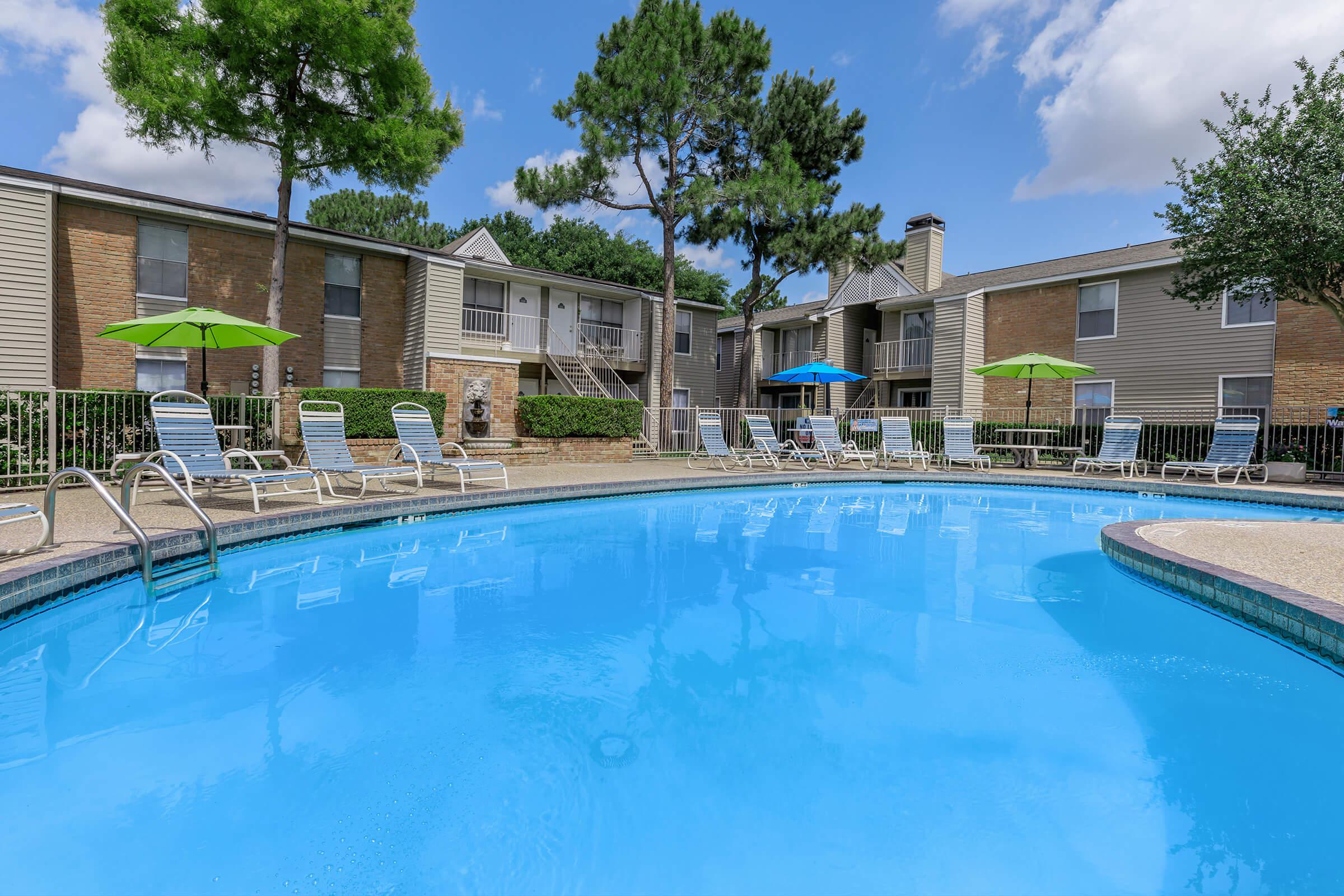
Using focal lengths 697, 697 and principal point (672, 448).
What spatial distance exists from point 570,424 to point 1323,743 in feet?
44.3

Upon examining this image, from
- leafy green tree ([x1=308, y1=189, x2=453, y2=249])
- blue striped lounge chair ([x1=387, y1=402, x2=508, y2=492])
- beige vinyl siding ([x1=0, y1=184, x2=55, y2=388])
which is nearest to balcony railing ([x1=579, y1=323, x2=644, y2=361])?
→ blue striped lounge chair ([x1=387, y1=402, x2=508, y2=492])

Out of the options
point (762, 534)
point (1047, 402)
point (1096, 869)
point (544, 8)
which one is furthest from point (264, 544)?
point (1047, 402)

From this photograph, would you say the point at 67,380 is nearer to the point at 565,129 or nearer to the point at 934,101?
the point at 565,129

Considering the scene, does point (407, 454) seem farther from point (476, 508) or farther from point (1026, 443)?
point (1026, 443)

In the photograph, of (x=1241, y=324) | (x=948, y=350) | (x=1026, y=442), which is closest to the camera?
(x=1241, y=324)

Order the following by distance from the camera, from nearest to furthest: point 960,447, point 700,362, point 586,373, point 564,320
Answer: point 960,447, point 586,373, point 564,320, point 700,362

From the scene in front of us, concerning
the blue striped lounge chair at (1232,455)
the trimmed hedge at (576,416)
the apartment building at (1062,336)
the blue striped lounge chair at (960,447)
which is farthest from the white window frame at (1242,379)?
the trimmed hedge at (576,416)

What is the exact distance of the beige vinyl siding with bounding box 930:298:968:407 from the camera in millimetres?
20344

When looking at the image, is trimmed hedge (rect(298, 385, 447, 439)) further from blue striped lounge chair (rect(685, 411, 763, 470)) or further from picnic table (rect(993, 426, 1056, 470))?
picnic table (rect(993, 426, 1056, 470))

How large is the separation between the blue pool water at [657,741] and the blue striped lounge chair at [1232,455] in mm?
9173

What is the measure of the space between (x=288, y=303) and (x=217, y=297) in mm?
1372

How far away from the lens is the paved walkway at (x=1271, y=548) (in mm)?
4641

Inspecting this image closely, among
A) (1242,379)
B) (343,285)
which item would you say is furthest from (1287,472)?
(343,285)

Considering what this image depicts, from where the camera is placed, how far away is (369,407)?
1284cm
